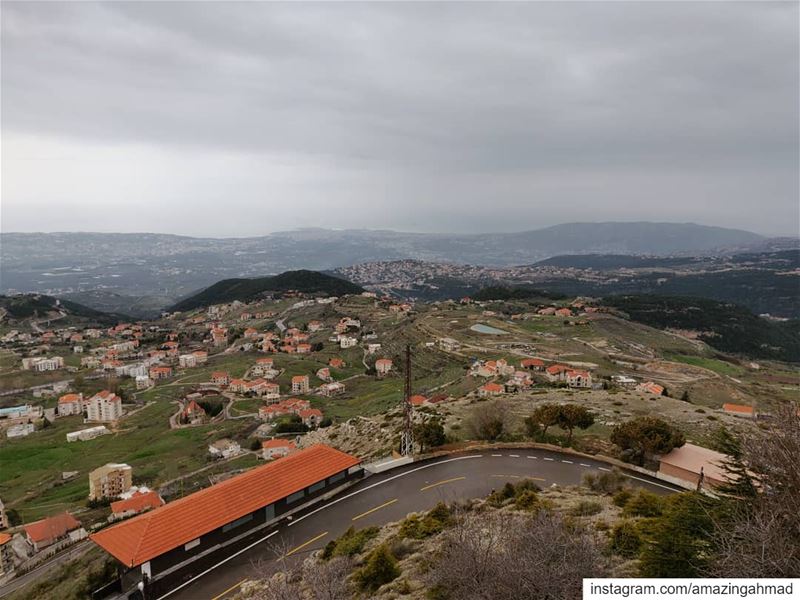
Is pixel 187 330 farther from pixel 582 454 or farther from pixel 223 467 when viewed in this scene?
pixel 582 454

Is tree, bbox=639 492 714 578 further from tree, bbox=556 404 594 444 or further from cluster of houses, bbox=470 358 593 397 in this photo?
cluster of houses, bbox=470 358 593 397

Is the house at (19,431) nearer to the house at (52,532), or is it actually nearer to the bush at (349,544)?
the house at (52,532)

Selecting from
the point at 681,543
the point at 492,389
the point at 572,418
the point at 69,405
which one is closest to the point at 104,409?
the point at 69,405

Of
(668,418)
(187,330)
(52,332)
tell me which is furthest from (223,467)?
(52,332)

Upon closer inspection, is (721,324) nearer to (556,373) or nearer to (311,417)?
(556,373)

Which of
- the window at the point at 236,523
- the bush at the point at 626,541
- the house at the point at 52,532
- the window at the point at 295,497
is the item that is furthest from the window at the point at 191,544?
the house at the point at 52,532

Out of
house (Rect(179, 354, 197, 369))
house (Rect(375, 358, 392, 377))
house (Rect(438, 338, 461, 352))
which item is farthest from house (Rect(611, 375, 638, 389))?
house (Rect(179, 354, 197, 369))
